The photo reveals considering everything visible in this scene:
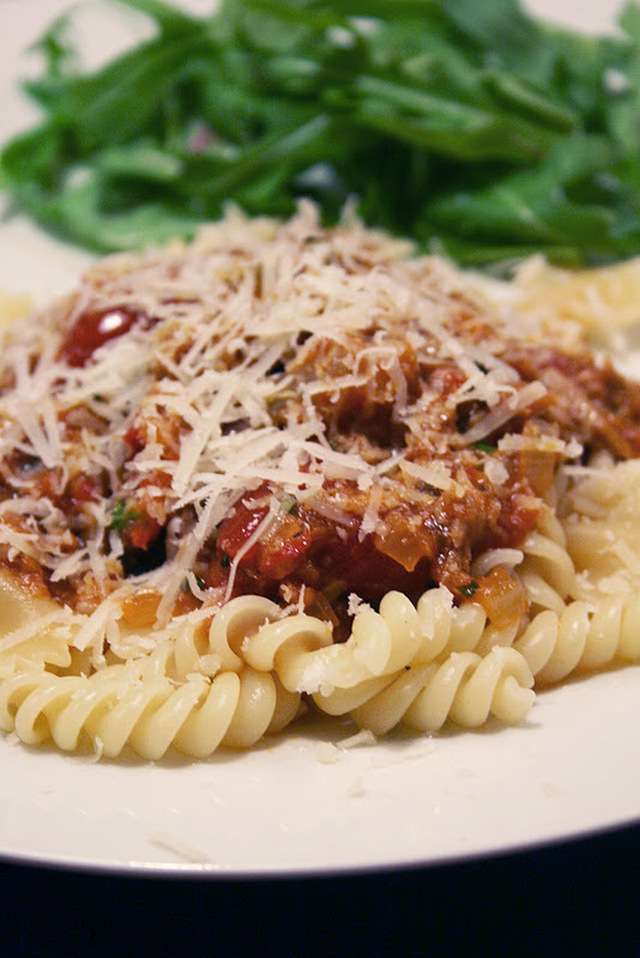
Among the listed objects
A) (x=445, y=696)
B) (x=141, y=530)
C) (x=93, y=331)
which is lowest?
(x=445, y=696)

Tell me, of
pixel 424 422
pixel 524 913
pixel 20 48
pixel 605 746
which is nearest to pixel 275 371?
pixel 424 422

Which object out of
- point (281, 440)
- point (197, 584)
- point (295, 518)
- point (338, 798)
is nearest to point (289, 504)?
point (295, 518)

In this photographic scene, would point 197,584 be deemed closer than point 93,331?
Yes

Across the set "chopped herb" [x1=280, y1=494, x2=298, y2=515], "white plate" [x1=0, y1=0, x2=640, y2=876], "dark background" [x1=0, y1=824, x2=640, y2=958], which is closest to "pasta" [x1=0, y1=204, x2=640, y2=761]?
"chopped herb" [x1=280, y1=494, x2=298, y2=515]

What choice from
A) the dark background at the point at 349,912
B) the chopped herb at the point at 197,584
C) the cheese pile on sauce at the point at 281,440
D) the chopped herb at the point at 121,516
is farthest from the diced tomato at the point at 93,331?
the dark background at the point at 349,912

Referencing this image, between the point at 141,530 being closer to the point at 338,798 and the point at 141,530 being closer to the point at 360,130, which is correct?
the point at 338,798

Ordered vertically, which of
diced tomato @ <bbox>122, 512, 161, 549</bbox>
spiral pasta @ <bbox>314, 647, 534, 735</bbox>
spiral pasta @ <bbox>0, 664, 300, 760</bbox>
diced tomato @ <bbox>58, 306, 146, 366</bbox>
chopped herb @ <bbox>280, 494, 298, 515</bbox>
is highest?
diced tomato @ <bbox>58, 306, 146, 366</bbox>

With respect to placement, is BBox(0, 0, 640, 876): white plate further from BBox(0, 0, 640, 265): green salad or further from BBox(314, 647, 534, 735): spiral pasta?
BBox(0, 0, 640, 265): green salad
